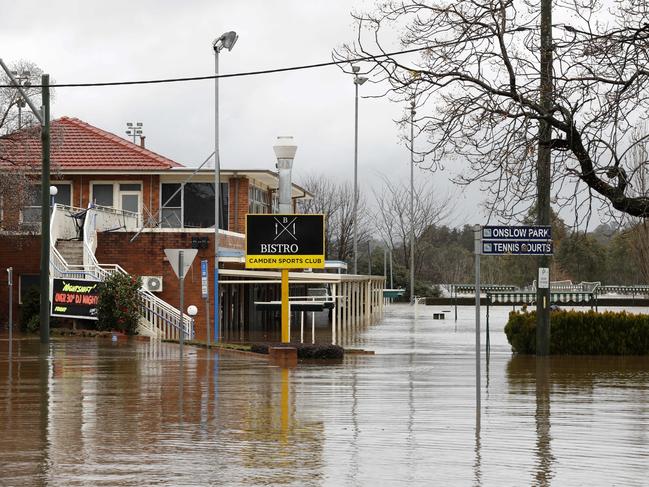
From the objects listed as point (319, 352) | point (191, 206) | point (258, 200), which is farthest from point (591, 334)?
point (258, 200)

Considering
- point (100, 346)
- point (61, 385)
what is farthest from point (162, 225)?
point (61, 385)

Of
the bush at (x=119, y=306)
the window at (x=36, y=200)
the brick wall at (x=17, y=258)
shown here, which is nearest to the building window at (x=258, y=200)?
the window at (x=36, y=200)

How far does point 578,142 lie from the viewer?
55.5 ft

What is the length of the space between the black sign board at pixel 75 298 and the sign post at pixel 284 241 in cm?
846

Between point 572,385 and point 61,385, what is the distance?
862 cm

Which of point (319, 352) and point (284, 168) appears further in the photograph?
point (284, 168)

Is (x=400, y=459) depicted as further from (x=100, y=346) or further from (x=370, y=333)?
(x=370, y=333)

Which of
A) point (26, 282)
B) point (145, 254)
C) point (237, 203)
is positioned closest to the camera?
point (26, 282)

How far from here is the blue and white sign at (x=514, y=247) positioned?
15227 millimetres

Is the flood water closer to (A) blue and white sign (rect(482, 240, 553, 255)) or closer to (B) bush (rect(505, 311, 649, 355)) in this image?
(A) blue and white sign (rect(482, 240, 553, 255))

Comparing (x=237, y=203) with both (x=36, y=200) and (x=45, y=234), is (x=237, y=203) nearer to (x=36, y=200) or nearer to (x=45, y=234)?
(x=36, y=200)

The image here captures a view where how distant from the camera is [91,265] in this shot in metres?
39.1

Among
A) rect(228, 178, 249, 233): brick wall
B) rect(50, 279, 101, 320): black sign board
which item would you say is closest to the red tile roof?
rect(228, 178, 249, 233): brick wall

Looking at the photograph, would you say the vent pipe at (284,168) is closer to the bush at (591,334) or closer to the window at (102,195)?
the bush at (591,334)
